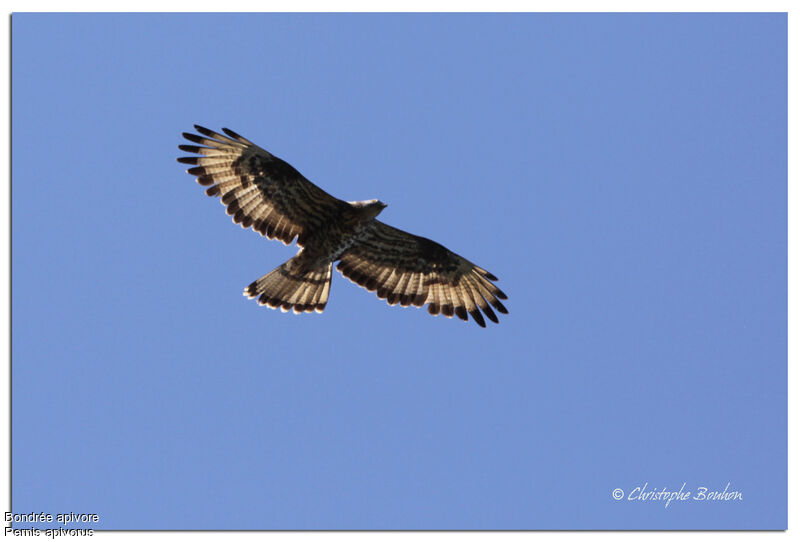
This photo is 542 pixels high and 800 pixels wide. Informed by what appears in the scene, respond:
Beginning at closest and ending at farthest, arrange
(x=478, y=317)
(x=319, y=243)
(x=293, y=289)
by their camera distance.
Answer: (x=319, y=243)
(x=293, y=289)
(x=478, y=317)

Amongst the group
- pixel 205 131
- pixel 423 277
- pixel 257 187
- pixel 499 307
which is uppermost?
pixel 205 131

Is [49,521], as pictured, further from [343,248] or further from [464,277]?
[464,277]

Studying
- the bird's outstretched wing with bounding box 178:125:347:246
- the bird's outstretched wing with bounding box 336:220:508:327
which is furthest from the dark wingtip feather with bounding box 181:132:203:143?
the bird's outstretched wing with bounding box 336:220:508:327

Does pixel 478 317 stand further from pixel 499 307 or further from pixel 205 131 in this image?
pixel 205 131

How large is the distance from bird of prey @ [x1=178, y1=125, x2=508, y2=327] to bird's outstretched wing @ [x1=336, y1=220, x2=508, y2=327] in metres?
0.01

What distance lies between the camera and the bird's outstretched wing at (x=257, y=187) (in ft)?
39.0

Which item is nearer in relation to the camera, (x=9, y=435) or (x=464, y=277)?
(x=9, y=435)

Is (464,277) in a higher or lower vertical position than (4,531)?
higher

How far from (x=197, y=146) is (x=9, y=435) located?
4.05m

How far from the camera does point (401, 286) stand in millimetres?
13172

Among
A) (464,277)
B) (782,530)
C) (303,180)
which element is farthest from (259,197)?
(782,530)

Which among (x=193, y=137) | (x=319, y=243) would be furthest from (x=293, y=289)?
(x=193, y=137)

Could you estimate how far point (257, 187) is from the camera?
39.6ft

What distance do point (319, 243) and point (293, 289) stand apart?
812mm
